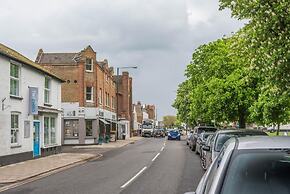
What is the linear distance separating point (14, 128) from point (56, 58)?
103 feet

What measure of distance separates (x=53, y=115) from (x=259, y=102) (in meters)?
14.3

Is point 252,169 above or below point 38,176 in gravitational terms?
above

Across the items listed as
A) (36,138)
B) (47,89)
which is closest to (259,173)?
(36,138)

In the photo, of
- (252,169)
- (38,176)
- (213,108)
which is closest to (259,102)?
(213,108)

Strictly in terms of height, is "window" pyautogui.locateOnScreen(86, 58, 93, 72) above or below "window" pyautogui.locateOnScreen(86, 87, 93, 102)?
above

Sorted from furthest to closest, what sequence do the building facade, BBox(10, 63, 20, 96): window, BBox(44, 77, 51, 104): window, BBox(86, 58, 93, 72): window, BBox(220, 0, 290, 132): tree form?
BBox(86, 58, 93, 72): window < BBox(44, 77, 51, 104): window < BBox(10, 63, 20, 96): window < the building facade < BBox(220, 0, 290, 132): tree

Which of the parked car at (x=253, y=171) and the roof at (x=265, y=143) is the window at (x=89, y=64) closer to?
the roof at (x=265, y=143)

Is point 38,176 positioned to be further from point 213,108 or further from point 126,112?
point 126,112

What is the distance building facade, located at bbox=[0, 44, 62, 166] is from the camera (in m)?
24.0

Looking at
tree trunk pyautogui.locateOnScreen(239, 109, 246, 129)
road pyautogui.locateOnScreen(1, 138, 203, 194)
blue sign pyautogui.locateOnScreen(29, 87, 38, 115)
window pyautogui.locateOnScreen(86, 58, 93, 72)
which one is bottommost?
road pyautogui.locateOnScreen(1, 138, 203, 194)

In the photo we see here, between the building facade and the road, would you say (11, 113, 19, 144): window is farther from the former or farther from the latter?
the road

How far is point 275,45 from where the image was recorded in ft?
40.8

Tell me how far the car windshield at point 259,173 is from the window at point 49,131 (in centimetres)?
2861

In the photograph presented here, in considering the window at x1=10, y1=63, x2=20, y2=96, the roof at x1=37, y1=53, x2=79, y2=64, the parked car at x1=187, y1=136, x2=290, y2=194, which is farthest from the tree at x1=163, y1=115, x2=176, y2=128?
the parked car at x1=187, y1=136, x2=290, y2=194
